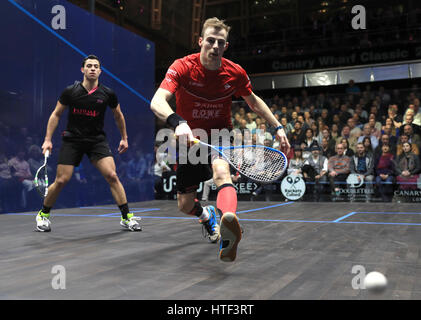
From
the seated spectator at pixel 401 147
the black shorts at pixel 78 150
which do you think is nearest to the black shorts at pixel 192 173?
the black shorts at pixel 78 150

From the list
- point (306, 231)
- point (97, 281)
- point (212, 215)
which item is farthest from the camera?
point (306, 231)

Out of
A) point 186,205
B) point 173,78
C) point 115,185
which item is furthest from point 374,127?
point 173,78

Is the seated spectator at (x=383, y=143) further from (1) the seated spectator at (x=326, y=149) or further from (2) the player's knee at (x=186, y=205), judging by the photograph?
(2) the player's knee at (x=186, y=205)

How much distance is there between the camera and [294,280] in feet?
6.57

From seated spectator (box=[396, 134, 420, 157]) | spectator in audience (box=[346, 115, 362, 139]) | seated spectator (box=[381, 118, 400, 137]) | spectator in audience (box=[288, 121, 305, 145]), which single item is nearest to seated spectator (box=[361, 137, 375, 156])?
seated spectator (box=[396, 134, 420, 157])

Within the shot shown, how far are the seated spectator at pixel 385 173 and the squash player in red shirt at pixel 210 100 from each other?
545 cm

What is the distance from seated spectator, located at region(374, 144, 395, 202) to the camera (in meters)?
7.48

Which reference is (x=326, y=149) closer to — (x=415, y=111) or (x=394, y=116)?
(x=394, y=116)

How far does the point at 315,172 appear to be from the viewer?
8094 mm

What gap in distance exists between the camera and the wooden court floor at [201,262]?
1.80m

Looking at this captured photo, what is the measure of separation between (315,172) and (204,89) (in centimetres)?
589
